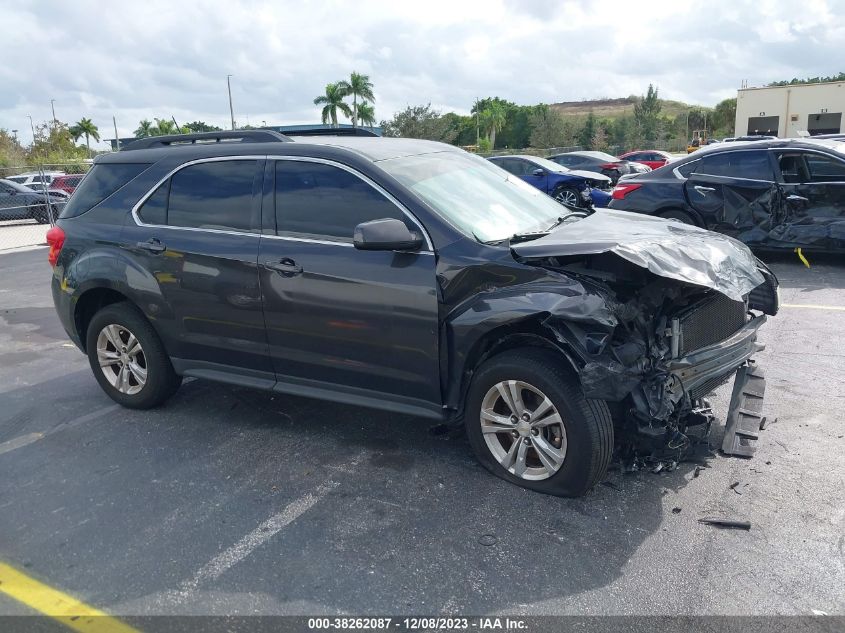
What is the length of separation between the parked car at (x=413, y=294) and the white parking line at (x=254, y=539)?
2.08 feet

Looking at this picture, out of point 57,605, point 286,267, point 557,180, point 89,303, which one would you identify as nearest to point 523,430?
point 286,267

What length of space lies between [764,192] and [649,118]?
2378 inches

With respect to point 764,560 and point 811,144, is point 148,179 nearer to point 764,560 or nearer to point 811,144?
point 764,560

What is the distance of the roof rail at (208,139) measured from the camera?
470 centimetres

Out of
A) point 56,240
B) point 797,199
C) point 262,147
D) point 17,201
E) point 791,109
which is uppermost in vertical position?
point 791,109

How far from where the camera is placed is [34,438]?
4.84 m

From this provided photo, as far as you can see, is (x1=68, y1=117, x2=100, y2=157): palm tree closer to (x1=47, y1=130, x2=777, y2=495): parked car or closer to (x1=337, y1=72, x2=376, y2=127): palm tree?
(x1=337, y1=72, x2=376, y2=127): palm tree

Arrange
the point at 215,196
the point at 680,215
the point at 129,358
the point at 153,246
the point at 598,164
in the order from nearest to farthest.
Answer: the point at 215,196 < the point at 153,246 < the point at 129,358 < the point at 680,215 < the point at 598,164

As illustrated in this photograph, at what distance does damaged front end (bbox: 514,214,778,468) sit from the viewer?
3.46m

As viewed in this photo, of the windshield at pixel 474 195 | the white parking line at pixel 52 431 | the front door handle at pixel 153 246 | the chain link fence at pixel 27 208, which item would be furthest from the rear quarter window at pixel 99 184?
the chain link fence at pixel 27 208

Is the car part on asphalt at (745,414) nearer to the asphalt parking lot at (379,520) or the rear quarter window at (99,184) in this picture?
the asphalt parking lot at (379,520)

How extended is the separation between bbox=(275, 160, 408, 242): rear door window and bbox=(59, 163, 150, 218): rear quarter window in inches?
52.1

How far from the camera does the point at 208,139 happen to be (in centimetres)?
514

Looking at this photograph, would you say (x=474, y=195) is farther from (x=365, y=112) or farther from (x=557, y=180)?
(x=365, y=112)
